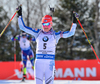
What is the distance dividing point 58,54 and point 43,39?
15985 mm

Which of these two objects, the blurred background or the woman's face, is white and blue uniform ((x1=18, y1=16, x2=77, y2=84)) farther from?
the blurred background

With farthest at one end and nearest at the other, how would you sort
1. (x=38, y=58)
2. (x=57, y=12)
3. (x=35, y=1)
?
(x=57, y=12) → (x=35, y=1) → (x=38, y=58)

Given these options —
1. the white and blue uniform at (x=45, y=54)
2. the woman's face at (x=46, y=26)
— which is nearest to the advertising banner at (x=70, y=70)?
the white and blue uniform at (x=45, y=54)

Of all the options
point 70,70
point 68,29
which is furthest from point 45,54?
point 68,29

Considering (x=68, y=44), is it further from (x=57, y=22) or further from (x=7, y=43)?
(x=7, y=43)

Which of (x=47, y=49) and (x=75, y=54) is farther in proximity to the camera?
(x=75, y=54)

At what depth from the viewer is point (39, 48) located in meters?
3.24

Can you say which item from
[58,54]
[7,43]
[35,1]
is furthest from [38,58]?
[7,43]

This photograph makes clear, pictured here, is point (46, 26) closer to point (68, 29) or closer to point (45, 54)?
point (45, 54)

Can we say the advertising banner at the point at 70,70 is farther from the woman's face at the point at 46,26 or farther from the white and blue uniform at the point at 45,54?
the woman's face at the point at 46,26

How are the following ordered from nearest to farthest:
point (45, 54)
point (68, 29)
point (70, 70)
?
1. point (45, 54)
2. point (70, 70)
3. point (68, 29)

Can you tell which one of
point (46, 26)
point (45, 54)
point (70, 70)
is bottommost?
point (70, 70)

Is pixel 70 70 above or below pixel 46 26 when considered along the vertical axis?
below

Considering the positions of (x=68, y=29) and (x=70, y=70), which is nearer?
(x=70, y=70)
